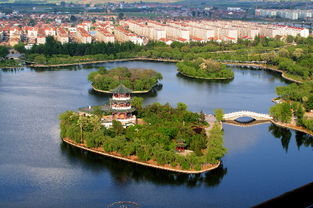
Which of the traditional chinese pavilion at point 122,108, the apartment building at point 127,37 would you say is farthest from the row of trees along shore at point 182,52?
the traditional chinese pavilion at point 122,108

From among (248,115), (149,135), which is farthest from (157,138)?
(248,115)

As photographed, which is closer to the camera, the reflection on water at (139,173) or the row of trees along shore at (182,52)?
the reflection on water at (139,173)

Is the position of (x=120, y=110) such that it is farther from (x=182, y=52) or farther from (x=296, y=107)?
(x=182, y=52)

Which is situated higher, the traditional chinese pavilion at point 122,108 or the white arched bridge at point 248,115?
the traditional chinese pavilion at point 122,108

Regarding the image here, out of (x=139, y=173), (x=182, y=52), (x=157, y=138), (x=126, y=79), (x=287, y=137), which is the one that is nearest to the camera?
(x=139, y=173)

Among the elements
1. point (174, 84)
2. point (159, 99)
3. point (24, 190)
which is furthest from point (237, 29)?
point (24, 190)

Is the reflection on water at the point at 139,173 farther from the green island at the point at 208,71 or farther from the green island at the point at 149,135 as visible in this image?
the green island at the point at 208,71
